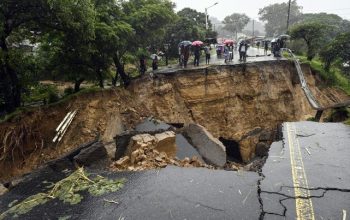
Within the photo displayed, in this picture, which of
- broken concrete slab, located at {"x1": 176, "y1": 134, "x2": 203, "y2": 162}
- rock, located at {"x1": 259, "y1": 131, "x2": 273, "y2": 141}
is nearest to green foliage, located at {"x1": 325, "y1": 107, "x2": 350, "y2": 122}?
rock, located at {"x1": 259, "y1": 131, "x2": 273, "y2": 141}

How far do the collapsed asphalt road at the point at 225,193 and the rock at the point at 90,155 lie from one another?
0.57m

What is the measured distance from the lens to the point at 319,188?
5930mm

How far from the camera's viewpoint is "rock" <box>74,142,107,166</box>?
8.09 m

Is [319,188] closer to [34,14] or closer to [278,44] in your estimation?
[34,14]

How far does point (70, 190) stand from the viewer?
260 inches

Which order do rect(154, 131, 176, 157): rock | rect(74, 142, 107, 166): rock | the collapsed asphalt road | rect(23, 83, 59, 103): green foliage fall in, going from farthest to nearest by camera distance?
rect(23, 83, 59, 103): green foliage, rect(154, 131, 176, 157): rock, rect(74, 142, 107, 166): rock, the collapsed asphalt road

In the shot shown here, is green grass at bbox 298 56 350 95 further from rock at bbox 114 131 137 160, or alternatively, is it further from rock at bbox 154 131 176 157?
rock at bbox 114 131 137 160

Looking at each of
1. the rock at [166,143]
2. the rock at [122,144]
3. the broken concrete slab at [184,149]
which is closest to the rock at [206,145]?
the broken concrete slab at [184,149]

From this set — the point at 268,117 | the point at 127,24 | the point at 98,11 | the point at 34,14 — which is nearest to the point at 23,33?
the point at 34,14

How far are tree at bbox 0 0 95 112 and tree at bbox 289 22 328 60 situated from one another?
840 inches

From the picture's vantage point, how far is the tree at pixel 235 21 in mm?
85312

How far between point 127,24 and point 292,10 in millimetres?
84149

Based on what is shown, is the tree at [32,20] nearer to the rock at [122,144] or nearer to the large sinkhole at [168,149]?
the rock at [122,144]

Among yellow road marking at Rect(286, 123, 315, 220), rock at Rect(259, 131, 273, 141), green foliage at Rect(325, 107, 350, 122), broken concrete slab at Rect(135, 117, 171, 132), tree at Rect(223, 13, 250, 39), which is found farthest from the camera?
tree at Rect(223, 13, 250, 39)
